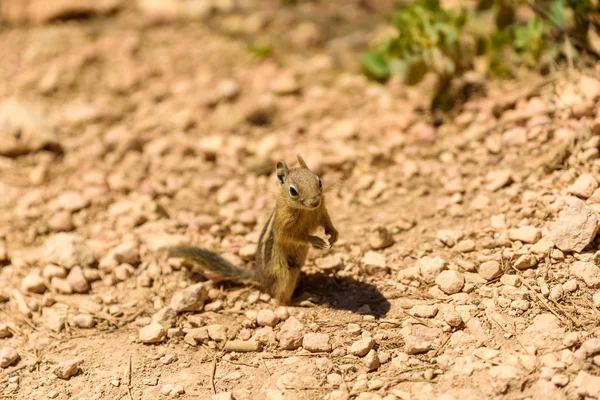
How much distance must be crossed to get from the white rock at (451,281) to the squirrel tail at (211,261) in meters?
1.13

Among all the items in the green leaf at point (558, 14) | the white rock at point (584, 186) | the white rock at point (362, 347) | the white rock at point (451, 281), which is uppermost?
the green leaf at point (558, 14)

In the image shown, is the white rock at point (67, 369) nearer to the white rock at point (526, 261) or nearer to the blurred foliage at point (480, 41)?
the white rock at point (526, 261)

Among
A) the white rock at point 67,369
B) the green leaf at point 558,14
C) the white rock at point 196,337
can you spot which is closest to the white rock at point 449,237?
the white rock at point 196,337

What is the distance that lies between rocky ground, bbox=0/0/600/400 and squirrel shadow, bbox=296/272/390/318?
0.05 ft

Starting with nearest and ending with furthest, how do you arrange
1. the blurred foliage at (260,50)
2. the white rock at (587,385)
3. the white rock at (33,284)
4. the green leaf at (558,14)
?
the white rock at (587,385) → the white rock at (33,284) → the green leaf at (558,14) → the blurred foliage at (260,50)

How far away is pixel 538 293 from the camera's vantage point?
11.4 ft

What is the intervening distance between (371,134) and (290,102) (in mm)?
→ 937

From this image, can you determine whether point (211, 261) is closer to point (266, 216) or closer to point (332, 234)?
point (332, 234)

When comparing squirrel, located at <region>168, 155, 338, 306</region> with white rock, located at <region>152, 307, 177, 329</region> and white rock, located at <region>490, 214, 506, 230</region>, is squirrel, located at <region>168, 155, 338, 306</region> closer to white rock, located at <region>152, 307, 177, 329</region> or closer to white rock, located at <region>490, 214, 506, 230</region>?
white rock, located at <region>152, 307, 177, 329</region>

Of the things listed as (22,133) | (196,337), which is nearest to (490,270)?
(196,337)

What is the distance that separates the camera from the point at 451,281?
Result: 3.67 metres

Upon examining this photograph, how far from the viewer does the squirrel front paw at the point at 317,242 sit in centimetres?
377

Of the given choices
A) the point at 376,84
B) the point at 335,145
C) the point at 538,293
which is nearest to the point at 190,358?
the point at 538,293

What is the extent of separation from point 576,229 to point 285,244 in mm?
1606
